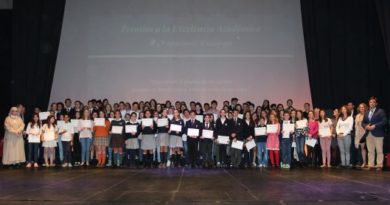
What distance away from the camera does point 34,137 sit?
11031mm

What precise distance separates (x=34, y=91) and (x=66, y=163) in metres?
2.82

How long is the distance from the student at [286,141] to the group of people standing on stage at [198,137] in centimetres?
2

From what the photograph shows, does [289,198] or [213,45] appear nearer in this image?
[289,198]

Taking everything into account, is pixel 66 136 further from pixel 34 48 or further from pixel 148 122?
pixel 34 48

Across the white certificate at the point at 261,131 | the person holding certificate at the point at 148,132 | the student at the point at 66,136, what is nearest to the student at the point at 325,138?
the white certificate at the point at 261,131

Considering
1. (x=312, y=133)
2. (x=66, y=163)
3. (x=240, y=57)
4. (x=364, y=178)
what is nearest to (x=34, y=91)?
(x=66, y=163)

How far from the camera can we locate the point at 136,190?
250 inches

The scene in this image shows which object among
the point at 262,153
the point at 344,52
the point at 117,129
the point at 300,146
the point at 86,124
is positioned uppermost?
the point at 344,52

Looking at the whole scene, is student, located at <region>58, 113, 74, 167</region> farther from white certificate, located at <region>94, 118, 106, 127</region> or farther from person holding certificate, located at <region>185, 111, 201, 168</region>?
person holding certificate, located at <region>185, 111, 201, 168</region>

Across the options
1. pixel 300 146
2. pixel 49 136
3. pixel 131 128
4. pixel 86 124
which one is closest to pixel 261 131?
pixel 300 146

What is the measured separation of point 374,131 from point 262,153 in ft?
8.36

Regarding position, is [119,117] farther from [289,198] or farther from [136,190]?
[289,198]

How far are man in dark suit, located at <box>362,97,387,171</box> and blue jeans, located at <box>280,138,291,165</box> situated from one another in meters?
1.73

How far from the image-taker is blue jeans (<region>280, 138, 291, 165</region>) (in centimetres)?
1062
